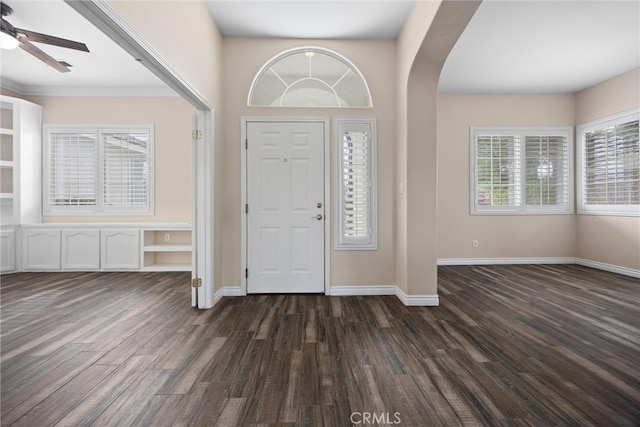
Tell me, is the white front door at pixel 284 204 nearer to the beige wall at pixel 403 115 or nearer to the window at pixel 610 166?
the beige wall at pixel 403 115

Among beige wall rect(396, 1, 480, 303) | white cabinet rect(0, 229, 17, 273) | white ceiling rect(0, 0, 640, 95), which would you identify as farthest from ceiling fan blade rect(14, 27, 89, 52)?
beige wall rect(396, 1, 480, 303)

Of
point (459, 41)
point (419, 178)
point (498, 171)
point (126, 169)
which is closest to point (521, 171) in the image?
point (498, 171)

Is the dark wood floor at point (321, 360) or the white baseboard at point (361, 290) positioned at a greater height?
the white baseboard at point (361, 290)

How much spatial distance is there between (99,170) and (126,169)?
0.46 meters

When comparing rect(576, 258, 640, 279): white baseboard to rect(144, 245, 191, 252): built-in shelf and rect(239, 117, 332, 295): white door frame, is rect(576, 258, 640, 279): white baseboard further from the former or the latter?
rect(144, 245, 191, 252): built-in shelf

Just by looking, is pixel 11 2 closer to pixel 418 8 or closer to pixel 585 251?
pixel 418 8

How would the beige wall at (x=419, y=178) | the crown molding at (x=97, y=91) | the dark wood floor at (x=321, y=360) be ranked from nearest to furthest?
the dark wood floor at (x=321, y=360)
the beige wall at (x=419, y=178)
the crown molding at (x=97, y=91)

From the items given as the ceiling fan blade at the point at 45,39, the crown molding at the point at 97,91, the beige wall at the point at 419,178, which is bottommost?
the beige wall at the point at 419,178

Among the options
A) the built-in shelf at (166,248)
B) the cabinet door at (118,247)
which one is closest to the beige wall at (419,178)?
the built-in shelf at (166,248)

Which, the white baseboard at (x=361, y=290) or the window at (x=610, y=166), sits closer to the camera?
the white baseboard at (x=361, y=290)

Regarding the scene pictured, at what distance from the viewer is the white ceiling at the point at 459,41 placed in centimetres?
328

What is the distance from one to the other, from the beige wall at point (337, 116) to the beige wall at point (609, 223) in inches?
156

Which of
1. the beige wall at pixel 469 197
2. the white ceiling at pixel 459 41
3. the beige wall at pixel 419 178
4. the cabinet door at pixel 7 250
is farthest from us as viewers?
the beige wall at pixel 469 197

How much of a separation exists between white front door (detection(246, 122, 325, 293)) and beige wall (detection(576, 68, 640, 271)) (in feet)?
16.0
